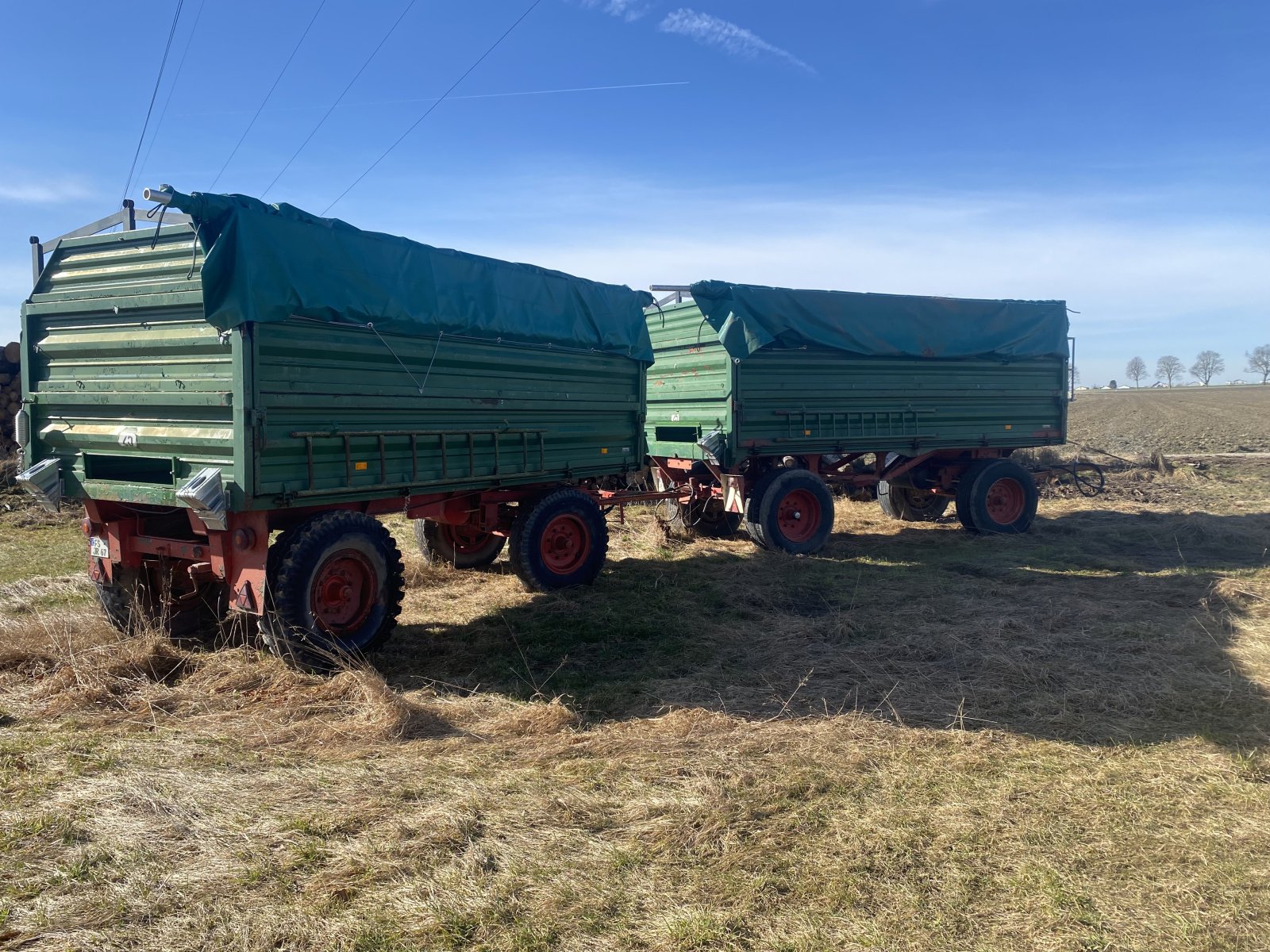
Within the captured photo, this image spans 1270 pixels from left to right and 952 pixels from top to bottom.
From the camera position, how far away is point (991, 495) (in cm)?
1178

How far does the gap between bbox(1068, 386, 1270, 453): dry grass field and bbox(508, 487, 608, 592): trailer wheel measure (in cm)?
1849

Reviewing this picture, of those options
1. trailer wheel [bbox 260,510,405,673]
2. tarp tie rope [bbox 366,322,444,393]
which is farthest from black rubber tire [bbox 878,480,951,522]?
trailer wheel [bbox 260,510,405,673]

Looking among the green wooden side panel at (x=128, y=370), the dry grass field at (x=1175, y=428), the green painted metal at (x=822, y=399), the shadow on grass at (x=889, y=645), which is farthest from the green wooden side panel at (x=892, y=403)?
the dry grass field at (x=1175, y=428)

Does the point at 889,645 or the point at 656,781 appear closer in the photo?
the point at 656,781

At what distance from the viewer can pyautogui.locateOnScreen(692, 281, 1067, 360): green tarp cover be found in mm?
9414

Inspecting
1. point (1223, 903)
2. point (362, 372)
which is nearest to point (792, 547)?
point (362, 372)

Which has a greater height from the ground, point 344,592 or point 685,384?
point 685,384

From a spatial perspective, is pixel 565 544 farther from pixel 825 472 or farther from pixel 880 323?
pixel 880 323

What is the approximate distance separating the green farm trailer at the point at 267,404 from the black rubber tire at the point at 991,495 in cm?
649

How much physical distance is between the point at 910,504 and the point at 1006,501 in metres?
1.43

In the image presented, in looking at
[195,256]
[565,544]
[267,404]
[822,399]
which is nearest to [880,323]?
[822,399]

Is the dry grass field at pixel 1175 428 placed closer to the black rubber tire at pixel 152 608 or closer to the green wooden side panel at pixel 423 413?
the green wooden side panel at pixel 423 413

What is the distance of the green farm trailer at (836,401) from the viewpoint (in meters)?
9.61

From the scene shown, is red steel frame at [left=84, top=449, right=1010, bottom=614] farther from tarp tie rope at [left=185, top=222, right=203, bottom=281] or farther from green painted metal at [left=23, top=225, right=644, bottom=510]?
tarp tie rope at [left=185, top=222, right=203, bottom=281]
